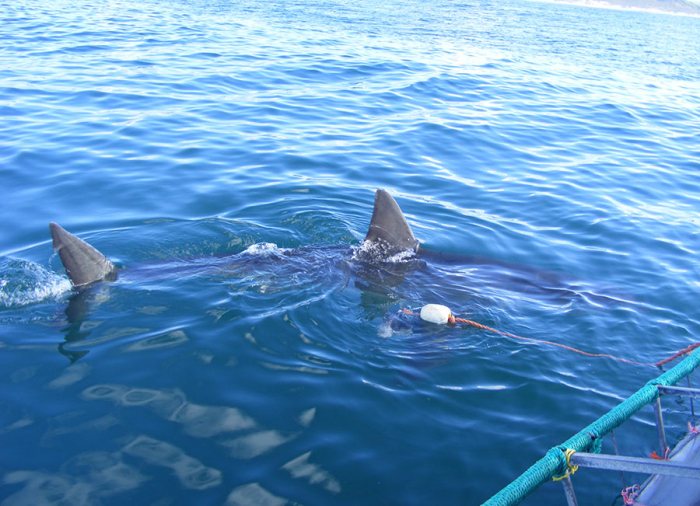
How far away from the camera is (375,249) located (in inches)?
331

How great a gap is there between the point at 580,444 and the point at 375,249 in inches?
179

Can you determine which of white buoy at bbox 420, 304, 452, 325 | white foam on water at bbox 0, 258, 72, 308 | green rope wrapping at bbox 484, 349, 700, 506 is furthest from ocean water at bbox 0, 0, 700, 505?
green rope wrapping at bbox 484, 349, 700, 506

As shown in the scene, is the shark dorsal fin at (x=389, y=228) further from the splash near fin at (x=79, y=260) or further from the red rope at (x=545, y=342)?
Result: the splash near fin at (x=79, y=260)

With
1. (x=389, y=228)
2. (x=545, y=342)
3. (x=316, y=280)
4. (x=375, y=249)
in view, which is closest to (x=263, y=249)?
(x=316, y=280)

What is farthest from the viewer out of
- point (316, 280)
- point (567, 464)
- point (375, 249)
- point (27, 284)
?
point (375, 249)

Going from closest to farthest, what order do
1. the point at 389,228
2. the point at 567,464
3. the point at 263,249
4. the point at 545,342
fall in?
the point at 567,464 < the point at 545,342 < the point at 389,228 < the point at 263,249

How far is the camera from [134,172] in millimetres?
11312

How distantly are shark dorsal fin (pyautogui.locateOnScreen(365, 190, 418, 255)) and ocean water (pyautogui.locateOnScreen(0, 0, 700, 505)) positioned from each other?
1.05ft

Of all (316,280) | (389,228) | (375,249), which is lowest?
(316,280)

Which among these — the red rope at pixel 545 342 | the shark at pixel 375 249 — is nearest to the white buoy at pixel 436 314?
the red rope at pixel 545 342

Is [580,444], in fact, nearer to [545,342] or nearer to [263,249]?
[545,342]

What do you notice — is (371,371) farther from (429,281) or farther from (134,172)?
(134,172)

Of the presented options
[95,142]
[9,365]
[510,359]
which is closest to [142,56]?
[95,142]

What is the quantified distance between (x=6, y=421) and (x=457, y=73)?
61.5 feet
